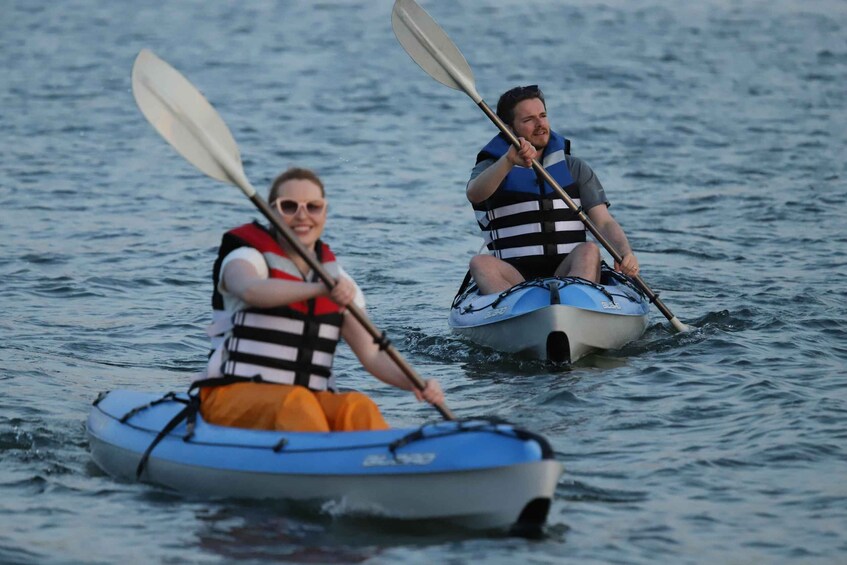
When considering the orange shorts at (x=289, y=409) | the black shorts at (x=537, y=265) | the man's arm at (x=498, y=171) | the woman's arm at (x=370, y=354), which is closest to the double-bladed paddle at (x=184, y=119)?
the woman's arm at (x=370, y=354)

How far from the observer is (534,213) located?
7.76 meters

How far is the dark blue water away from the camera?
5062 mm

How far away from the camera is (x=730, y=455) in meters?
5.88

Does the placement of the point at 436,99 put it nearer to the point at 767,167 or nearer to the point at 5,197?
the point at 767,167

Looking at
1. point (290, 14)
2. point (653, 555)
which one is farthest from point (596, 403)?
point (290, 14)

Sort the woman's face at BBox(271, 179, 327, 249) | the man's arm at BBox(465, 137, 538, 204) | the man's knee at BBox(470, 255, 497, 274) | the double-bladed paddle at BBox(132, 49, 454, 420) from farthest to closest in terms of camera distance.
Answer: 1. the man's knee at BBox(470, 255, 497, 274)
2. the man's arm at BBox(465, 137, 538, 204)
3. the double-bladed paddle at BBox(132, 49, 454, 420)
4. the woman's face at BBox(271, 179, 327, 249)

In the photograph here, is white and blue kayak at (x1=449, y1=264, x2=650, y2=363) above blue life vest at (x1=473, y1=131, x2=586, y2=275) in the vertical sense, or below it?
below

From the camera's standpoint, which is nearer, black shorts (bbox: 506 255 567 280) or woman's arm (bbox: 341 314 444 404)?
woman's arm (bbox: 341 314 444 404)

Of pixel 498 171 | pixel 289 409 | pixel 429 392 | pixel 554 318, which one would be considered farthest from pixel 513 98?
pixel 289 409

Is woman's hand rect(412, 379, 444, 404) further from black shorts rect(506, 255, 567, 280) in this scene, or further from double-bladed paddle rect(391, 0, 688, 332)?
double-bladed paddle rect(391, 0, 688, 332)

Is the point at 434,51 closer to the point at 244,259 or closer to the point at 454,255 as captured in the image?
the point at 454,255

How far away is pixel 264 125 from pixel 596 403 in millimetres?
10416

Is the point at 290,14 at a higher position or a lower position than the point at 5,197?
Answer: higher

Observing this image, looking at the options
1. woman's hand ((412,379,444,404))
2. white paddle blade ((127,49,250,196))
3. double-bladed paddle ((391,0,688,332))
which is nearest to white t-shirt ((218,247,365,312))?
woman's hand ((412,379,444,404))
